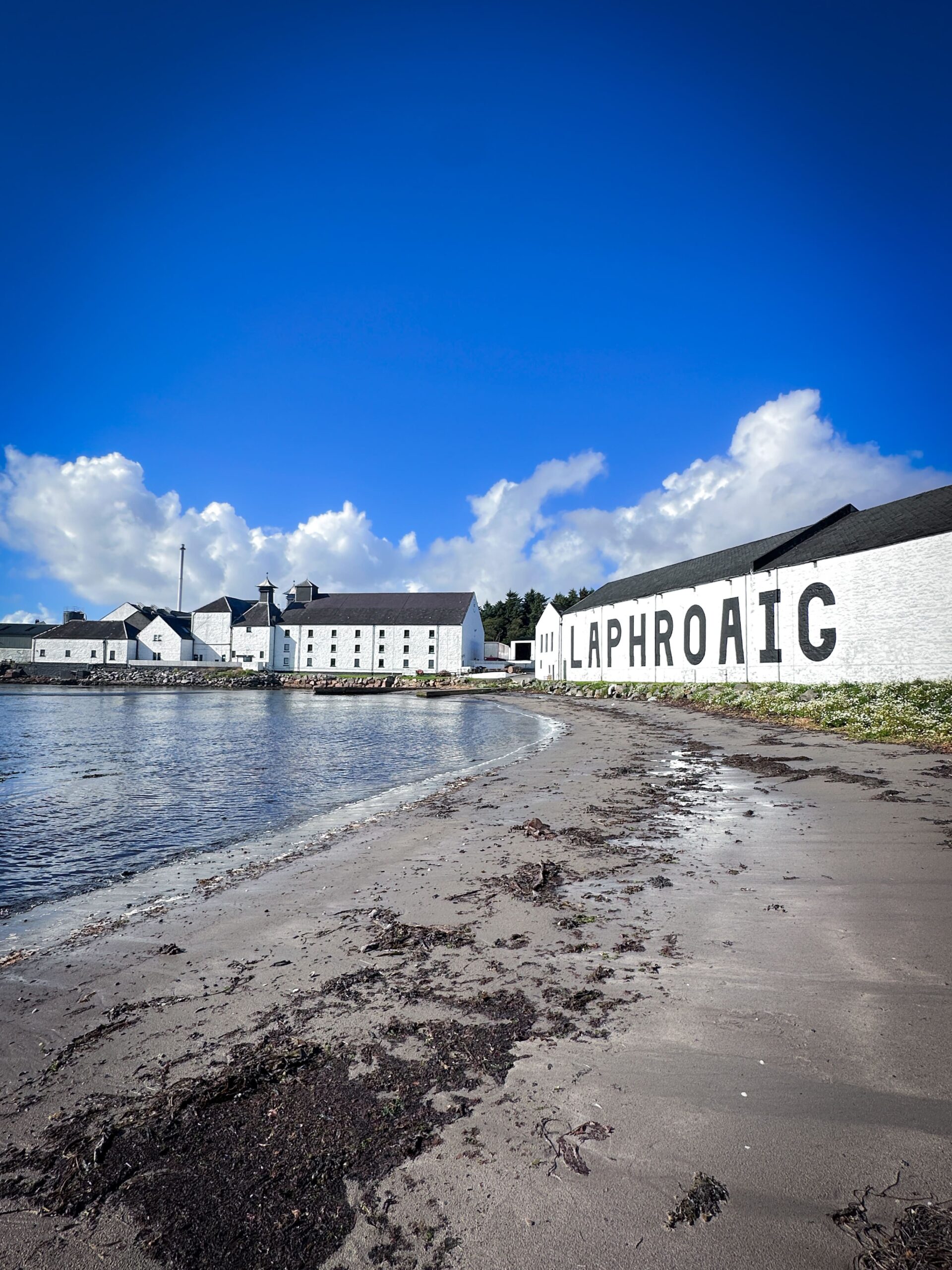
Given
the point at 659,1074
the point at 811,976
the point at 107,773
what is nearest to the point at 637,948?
the point at 811,976

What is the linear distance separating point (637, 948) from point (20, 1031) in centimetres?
410

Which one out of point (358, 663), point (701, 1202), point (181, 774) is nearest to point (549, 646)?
point (358, 663)

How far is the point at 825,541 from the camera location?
31.0 metres

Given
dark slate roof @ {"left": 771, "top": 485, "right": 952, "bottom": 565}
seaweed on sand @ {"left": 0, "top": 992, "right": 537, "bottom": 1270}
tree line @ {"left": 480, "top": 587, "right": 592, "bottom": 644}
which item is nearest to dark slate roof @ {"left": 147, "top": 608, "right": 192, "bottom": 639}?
tree line @ {"left": 480, "top": 587, "right": 592, "bottom": 644}

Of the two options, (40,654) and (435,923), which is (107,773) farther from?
(40,654)

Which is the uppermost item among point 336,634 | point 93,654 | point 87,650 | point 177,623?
point 177,623

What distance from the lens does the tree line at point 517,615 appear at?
370 feet

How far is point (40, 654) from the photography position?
303ft

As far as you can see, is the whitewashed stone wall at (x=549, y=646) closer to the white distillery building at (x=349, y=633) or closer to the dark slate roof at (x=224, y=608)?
the white distillery building at (x=349, y=633)

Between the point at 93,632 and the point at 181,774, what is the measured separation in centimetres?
9160

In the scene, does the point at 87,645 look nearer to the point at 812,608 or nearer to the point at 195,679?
the point at 195,679

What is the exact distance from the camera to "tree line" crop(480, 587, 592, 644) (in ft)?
370

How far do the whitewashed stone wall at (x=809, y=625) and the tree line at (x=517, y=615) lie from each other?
6527 centimetres

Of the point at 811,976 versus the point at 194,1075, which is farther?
the point at 811,976
